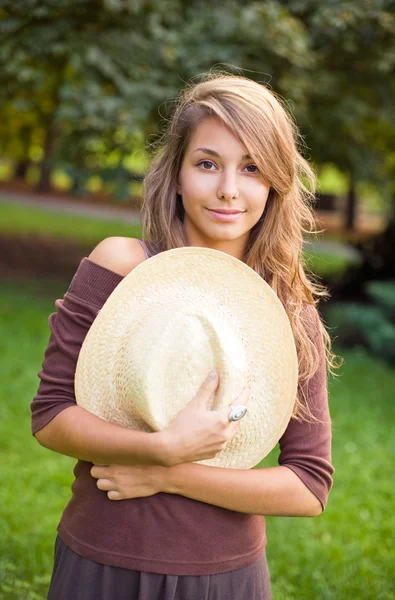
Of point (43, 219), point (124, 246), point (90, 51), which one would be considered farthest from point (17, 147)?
point (124, 246)

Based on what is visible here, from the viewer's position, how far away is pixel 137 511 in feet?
6.14

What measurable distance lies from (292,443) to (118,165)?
731cm

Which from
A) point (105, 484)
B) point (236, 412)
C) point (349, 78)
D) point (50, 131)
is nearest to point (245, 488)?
point (236, 412)

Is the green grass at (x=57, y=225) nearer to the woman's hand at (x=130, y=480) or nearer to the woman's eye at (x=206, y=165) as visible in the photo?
the woman's eye at (x=206, y=165)

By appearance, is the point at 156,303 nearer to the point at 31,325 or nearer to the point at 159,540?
the point at 159,540

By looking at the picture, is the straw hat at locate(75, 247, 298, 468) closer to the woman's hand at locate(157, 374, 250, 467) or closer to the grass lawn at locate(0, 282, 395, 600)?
the woman's hand at locate(157, 374, 250, 467)

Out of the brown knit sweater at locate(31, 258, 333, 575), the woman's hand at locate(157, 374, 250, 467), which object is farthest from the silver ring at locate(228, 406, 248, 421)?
the brown knit sweater at locate(31, 258, 333, 575)

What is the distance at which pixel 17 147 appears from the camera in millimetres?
24047

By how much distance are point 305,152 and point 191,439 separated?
321cm

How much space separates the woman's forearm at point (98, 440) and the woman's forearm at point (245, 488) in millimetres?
110

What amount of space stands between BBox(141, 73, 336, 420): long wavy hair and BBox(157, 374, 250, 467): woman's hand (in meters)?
0.32

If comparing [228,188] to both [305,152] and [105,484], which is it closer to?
[105,484]

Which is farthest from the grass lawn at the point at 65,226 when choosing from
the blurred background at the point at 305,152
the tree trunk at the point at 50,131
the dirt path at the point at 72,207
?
the blurred background at the point at 305,152

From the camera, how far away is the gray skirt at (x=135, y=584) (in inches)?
73.0
